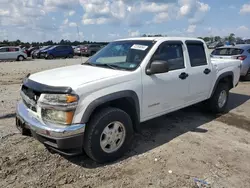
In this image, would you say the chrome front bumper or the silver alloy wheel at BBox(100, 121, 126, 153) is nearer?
the chrome front bumper

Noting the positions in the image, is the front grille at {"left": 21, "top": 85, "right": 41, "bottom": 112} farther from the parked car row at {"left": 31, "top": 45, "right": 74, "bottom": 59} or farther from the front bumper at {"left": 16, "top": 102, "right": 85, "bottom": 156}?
the parked car row at {"left": 31, "top": 45, "right": 74, "bottom": 59}

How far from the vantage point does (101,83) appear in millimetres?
3295

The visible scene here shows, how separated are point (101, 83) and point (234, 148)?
102 inches

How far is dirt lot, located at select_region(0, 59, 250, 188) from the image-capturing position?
10.3ft

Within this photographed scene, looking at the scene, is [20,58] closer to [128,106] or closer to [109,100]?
[128,106]

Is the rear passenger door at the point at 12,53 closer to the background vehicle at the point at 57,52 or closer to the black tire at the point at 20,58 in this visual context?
the black tire at the point at 20,58

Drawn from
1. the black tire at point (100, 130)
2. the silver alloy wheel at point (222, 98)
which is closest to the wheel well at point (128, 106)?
the black tire at point (100, 130)

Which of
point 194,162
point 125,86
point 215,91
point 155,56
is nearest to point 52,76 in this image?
point 125,86

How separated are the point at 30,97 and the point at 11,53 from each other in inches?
960

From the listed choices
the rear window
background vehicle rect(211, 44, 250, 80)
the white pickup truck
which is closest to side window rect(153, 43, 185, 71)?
the white pickup truck

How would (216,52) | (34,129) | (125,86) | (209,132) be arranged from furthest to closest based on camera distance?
1. (216,52)
2. (209,132)
3. (125,86)
4. (34,129)

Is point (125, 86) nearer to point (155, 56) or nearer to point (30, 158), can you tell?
point (155, 56)

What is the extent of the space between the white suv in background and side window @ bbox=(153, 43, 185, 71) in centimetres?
2437

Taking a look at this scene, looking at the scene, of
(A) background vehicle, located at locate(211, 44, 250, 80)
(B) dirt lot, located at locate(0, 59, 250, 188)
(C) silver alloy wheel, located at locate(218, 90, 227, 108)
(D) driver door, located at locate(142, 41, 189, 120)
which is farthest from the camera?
(A) background vehicle, located at locate(211, 44, 250, 80)
